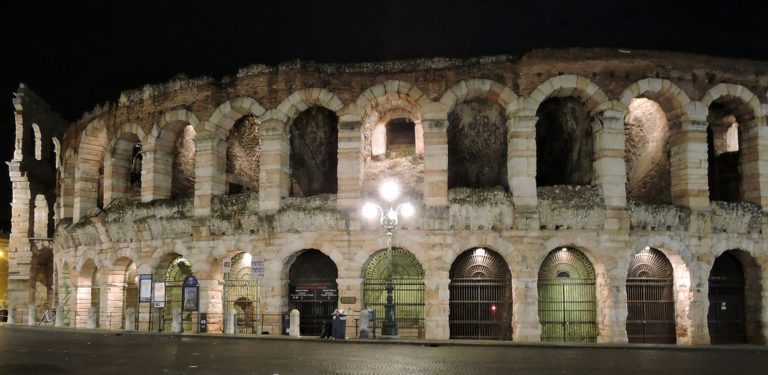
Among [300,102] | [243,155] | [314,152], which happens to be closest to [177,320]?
[243,155]

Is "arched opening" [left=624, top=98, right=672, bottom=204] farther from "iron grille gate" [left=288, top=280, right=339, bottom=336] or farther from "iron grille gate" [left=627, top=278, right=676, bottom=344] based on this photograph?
"iron grille gate" [left=288, top=280, right=339, bottom=336]

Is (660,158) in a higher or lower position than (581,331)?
higher

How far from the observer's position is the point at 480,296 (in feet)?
69.8

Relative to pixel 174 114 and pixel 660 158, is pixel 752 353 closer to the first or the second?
pixel 660 158

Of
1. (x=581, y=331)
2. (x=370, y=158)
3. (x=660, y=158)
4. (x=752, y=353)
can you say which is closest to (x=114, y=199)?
(x=370, y=158)

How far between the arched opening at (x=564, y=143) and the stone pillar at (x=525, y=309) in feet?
13.7

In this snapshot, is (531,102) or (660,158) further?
(660,158)

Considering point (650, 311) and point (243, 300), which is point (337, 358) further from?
point (650, 311)

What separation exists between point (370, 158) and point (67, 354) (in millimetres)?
11684

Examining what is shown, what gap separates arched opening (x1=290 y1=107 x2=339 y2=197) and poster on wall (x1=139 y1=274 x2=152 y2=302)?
5.37 metres

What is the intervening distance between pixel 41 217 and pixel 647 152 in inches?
1166

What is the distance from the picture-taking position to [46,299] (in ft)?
118

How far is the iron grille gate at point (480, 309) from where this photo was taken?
68.9 ft

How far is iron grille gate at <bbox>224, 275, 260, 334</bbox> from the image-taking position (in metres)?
22.9
